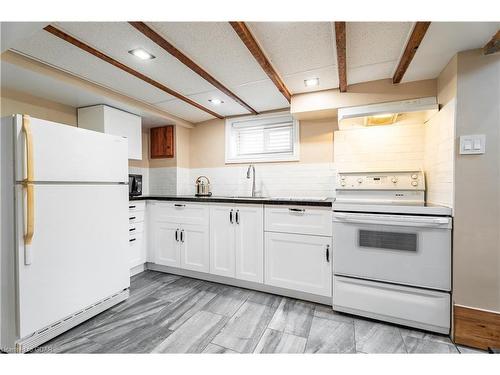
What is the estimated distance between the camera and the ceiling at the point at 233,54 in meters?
1.40

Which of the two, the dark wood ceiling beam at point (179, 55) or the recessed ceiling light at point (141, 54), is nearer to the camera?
the dark wood ceiling beam at point (179, 55)

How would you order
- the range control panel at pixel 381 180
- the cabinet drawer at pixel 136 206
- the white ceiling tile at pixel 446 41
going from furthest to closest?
1. the cabinet drawer at pixel 136 206
2. the range control panel at pixel 381 180
3. the white ceiling tile at pixel 446 41

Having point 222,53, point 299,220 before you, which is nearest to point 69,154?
point 222,53

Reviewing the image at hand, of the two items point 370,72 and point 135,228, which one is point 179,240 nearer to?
point 135,228

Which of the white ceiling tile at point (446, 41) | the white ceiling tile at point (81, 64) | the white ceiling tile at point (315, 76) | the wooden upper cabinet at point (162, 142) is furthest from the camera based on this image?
the wooden upper cabinet at point (162, 142)

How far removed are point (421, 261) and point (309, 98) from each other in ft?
5.78

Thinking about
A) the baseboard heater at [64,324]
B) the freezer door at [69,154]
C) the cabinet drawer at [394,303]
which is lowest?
the baseboard heater at [64,324]

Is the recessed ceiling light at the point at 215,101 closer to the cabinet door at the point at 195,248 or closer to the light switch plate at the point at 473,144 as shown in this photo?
the cabinet door at the point at 195,248

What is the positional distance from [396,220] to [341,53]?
1276 millimetres

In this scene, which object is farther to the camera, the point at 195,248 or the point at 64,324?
the point at 195,248

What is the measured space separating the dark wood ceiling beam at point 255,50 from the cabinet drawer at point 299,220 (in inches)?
46.0

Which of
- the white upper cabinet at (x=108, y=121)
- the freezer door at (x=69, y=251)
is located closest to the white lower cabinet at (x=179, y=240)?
the freezer door at (x=69, y=251)

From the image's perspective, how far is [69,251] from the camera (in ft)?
5.43

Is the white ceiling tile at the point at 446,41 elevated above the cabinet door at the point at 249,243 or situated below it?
above
